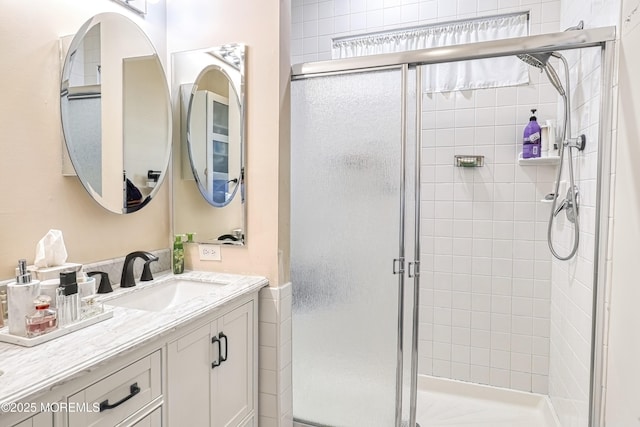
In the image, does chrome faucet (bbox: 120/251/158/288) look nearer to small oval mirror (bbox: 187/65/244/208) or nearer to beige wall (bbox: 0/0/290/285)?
beige wall (bbox: 0/0/290/285)

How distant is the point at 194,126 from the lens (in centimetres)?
201

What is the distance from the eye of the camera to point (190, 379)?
1380 mm

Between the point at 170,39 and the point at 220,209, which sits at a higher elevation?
the point at 170,39

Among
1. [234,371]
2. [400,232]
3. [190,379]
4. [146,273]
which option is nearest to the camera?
[190,379]

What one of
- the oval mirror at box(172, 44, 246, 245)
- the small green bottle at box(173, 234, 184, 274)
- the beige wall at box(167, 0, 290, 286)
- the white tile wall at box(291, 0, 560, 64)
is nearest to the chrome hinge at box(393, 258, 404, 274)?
the beige wall at box(167, 0, 290, 286)

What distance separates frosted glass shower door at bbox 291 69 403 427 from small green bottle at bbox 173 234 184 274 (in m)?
0.57

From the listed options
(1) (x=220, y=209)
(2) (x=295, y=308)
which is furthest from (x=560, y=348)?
(1) (x=220, y=209)

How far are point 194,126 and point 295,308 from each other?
1.10 metres

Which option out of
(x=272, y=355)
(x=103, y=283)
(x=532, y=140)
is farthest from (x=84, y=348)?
(x=532, y=140)

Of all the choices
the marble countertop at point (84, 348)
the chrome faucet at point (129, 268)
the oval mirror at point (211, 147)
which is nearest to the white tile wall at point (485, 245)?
the oval mirror at point (211, 147)

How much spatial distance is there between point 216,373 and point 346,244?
853mm

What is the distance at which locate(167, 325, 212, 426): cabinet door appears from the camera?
4.27ft

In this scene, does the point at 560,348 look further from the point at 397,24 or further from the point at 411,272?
the point at 397,24

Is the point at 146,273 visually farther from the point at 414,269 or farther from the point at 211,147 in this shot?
the point at 414,269
